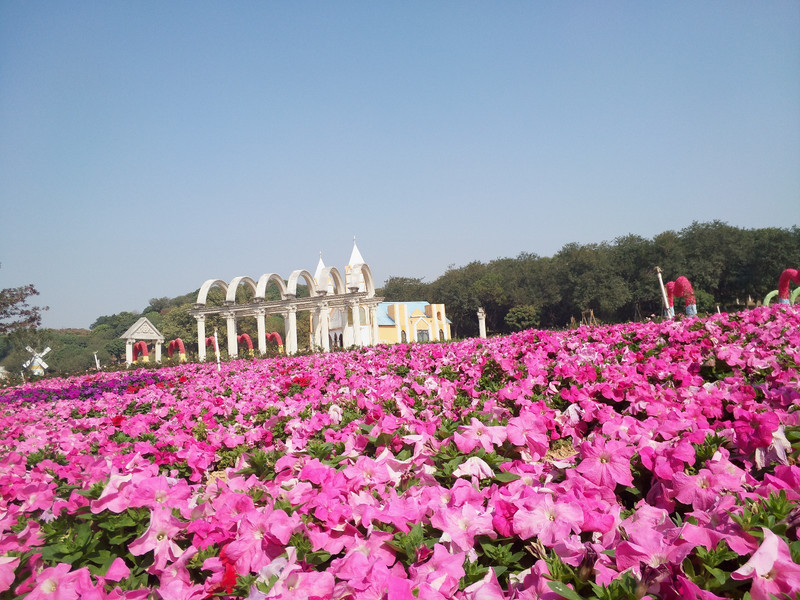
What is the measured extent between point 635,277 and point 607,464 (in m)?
47.5

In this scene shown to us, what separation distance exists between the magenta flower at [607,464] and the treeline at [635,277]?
37998 mm

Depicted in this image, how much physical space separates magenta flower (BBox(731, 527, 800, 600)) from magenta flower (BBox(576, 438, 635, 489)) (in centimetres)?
64

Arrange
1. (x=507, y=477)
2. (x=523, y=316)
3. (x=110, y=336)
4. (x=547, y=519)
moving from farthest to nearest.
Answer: (x=110, y=336)
(x=523, y=316)
(x=507, y=477)
(x=547, y=519)

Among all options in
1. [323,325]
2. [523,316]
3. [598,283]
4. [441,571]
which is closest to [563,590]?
[441,571]

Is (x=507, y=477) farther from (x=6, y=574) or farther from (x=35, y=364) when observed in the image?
(x=35, y=364)

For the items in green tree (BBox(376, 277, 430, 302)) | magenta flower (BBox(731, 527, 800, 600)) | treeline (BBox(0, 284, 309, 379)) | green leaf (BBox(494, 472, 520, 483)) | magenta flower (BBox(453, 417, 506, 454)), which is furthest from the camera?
green tree (BBox(376, 277, 430, 302))

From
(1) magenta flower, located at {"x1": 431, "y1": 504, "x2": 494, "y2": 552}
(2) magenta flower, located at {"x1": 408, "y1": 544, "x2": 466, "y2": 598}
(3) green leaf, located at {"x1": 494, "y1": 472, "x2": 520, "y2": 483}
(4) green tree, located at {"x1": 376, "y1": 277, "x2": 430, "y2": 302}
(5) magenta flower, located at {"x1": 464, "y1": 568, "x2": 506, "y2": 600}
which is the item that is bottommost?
(5) magenta flower, located at {"x1": 464, "y1": 568, "x2": 506, "y2": 600}

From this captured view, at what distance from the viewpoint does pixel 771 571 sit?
3.51ft

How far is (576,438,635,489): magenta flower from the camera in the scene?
5.71ft

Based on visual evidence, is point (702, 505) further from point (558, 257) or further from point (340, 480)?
point (558, 257)

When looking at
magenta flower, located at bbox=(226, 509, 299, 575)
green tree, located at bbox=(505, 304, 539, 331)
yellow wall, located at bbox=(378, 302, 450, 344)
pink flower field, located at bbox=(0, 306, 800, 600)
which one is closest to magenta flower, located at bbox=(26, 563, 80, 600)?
pink flower field, located at bbox=(0, 306, 800, 600)

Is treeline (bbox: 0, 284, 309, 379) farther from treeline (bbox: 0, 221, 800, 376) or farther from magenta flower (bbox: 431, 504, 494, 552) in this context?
magenta flower (bbox: 431, 504, 494, 552)

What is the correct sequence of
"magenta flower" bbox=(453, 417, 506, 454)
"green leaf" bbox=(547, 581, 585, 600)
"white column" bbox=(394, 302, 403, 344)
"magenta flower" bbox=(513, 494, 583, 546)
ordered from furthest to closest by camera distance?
1. "white column" bbox=(394, 302, 403, 344)
2. "magenta flower" bbox=(453, 417, 506, 454)
3. "magenta flower" bbox=(513, 494, 583, 546)
4. "green leaf" bbox=(547, 581, 585, 600)

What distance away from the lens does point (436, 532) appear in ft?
5.55
